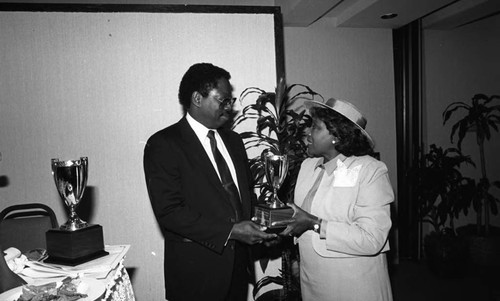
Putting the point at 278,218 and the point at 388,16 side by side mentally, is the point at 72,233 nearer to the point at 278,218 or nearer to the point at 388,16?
the point at 278,218

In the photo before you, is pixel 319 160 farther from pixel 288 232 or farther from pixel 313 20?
pixel 313 20

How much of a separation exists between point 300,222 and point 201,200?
1.71ft

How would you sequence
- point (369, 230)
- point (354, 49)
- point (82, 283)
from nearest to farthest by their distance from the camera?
point (82, 283) < point (369, 230) < point (354, 49)

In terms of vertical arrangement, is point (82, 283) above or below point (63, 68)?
below

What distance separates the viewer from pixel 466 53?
216 inches

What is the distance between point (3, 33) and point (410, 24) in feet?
15.3

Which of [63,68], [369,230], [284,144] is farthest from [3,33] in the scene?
[369,230]

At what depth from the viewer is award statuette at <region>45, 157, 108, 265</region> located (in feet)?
4.58

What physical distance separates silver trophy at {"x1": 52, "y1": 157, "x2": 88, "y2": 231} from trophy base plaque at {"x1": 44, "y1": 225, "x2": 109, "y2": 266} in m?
0.04

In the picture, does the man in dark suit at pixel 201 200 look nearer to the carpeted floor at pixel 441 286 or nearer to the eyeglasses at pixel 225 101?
the eyeglasses at pixel 225 101

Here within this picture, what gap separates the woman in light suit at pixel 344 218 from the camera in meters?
1.78

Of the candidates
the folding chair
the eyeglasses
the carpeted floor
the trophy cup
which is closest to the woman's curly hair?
the trophy cup

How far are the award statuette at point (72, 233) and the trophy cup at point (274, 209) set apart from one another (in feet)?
2.57

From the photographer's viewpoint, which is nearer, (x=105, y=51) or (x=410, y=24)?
(x=105, y=51)
